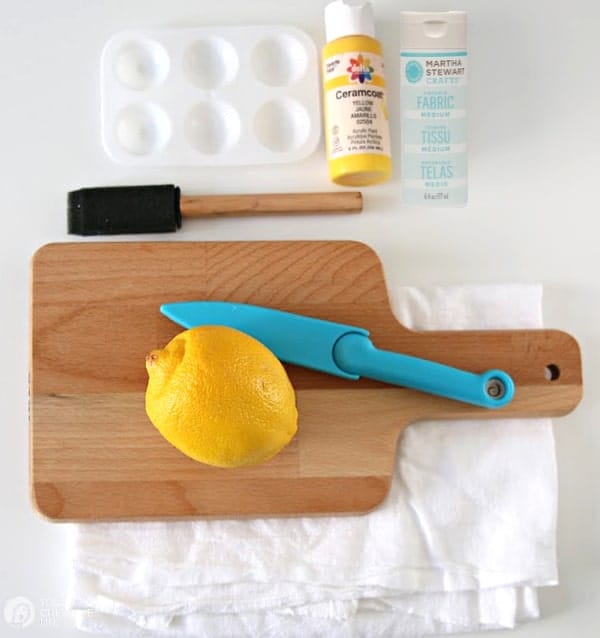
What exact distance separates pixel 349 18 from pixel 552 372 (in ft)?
1.11

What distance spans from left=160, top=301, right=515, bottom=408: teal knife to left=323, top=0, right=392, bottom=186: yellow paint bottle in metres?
0.14

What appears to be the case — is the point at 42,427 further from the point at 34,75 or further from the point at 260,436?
the point at 34,75

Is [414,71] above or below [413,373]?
above

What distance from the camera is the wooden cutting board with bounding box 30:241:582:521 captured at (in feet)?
2.10

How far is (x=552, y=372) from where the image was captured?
26.5 inches

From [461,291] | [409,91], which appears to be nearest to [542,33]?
[409,91]

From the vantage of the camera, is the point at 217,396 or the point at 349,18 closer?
the point at 217,396

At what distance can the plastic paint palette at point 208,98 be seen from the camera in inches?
28.3

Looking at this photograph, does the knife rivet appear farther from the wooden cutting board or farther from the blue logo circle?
the blue logo circle

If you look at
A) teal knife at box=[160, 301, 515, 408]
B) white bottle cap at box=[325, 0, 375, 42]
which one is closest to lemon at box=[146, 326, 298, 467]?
teal knife at box=[160, 301, 515, 408]

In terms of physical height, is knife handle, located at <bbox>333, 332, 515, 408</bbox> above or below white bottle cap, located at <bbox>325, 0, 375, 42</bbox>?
below

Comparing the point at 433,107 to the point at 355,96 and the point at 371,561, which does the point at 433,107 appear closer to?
the point at 355,96
